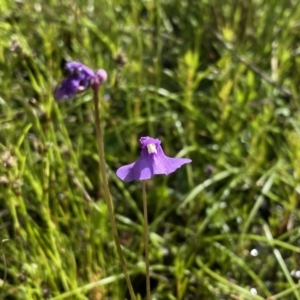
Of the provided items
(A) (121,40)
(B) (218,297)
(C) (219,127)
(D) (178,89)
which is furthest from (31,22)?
(B) (218,297)

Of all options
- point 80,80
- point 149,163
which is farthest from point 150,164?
point 80,80

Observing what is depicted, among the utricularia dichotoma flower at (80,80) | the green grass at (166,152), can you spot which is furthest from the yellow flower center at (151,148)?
the green grass at (166,152)

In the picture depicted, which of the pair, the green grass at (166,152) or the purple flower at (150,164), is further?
the green grass at (166,152)

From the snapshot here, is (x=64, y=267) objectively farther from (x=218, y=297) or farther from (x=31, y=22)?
(x=31, y=22)

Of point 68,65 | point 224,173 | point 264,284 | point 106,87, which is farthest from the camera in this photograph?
point 106,87

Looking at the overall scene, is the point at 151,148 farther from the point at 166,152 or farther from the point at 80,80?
the point at 166,152

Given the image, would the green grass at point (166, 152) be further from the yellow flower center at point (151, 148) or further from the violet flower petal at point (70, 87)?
the yellow flower center at point (151, 148)

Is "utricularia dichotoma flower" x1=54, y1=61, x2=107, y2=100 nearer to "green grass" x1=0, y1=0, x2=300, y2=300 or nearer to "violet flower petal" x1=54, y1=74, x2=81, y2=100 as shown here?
"violet flower petal" x1=54, y1=74, x2=81, y2=100
